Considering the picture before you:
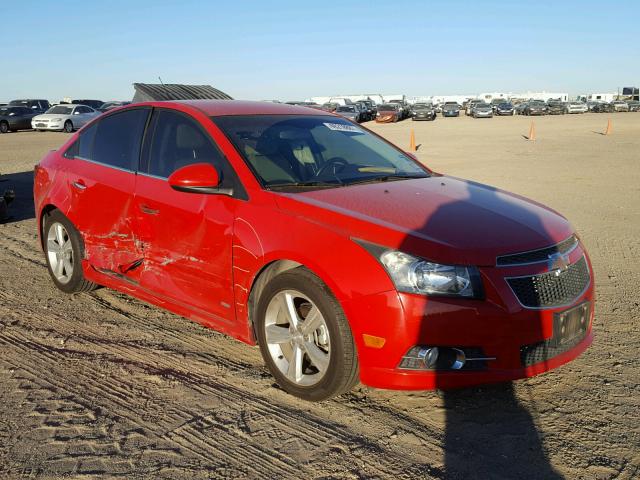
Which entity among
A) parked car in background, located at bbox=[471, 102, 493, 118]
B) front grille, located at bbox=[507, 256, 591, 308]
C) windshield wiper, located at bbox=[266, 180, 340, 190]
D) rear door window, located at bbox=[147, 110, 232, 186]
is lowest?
front grille, located at bbox=[507, 256, 591, 308]

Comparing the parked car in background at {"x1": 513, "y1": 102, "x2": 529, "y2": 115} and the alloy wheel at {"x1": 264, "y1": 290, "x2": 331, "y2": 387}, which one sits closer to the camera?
the alloy wheel at {"x1": 264, "y1": 290, "x2": 331, "y2": 387}

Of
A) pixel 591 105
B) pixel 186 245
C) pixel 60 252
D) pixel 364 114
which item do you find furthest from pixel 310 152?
pixel 591 105

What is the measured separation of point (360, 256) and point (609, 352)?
2.16 meters

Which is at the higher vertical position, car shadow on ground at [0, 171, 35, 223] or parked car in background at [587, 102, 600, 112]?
parked car in background at [587, 102, 600, 112]

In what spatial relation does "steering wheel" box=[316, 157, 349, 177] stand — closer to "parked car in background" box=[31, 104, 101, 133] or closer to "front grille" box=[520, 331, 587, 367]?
"front grille" box=[520, 331, 587, 367]

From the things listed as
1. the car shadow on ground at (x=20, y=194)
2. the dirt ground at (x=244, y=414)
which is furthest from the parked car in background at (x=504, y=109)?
the dirt ground at (x=244, y=414)

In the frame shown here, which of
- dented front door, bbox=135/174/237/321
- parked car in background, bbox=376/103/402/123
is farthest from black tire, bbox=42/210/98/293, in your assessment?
parked car in background, bbox=376/103/402/123

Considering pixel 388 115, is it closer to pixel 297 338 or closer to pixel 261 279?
pixel 261 279

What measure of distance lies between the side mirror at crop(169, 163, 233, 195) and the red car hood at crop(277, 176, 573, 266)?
1.46ft

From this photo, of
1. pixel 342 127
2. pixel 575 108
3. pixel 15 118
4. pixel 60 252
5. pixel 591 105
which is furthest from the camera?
pixel 591 105

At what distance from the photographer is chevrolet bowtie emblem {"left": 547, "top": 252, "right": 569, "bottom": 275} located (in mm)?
3577

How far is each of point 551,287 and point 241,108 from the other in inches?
102

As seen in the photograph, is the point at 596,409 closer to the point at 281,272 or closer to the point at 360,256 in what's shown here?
the point at 360,256

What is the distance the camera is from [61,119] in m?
36.3
